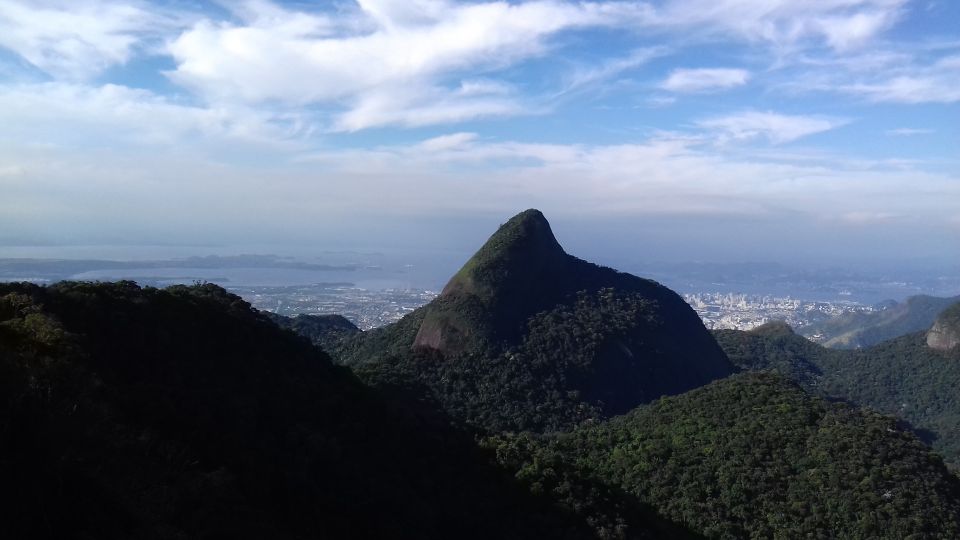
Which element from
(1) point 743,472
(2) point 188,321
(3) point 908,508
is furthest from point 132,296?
(3) point 908,508

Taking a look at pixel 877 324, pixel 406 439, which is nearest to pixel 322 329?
pixel 406 439

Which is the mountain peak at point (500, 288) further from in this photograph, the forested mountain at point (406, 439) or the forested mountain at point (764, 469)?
the forested mountain at point (764, 469)

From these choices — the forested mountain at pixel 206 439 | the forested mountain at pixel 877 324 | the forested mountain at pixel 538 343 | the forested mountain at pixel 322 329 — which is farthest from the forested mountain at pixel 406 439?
the forested mountain at pixel 877 324

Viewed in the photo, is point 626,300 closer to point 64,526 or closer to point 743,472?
point 743,472

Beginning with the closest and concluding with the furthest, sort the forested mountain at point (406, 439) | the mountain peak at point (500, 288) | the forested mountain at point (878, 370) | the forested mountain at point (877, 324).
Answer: the forested mountain at point (406, 439) < the mountain peak at point (500, 288) < the forested mountain at point (878, 370) < the forested mountain at point (877, 324)

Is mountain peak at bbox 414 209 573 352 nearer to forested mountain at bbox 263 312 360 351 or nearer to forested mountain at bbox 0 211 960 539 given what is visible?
forested mountain at bbox 0 211 960 539

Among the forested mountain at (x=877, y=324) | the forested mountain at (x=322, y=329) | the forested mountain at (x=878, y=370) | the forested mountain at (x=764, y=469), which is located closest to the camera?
the forested mountain at (x=764, y=469)
